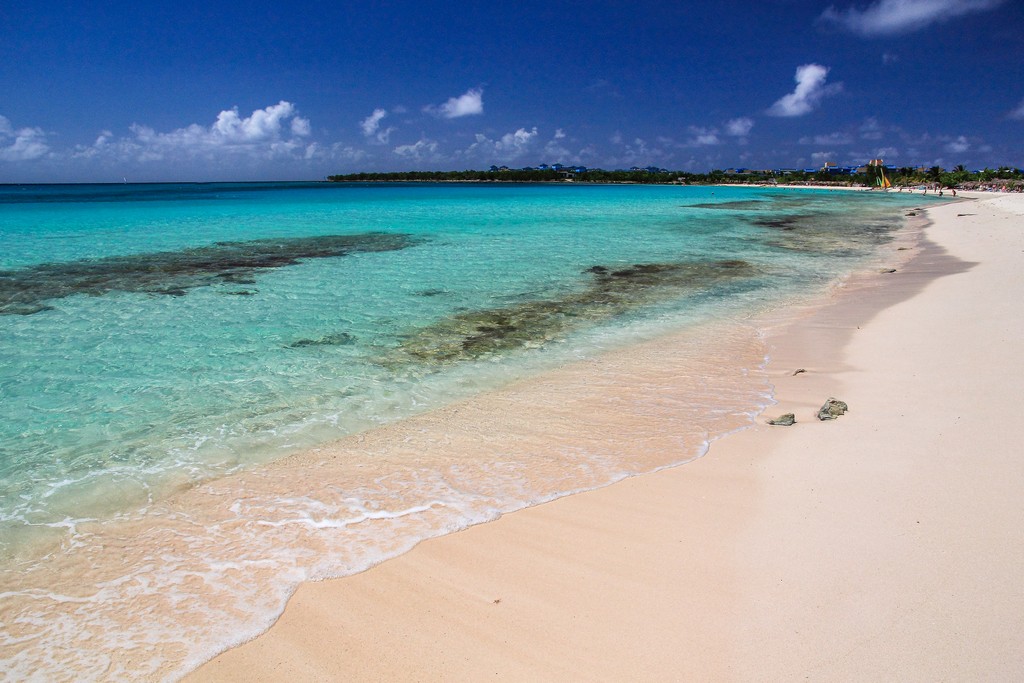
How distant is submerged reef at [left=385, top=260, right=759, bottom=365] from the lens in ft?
27.3

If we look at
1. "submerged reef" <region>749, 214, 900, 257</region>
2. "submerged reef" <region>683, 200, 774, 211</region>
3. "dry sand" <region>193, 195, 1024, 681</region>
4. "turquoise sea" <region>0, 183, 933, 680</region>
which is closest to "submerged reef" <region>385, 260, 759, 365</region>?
"turquoise sea" <region>0, 183, 933, 680</region>

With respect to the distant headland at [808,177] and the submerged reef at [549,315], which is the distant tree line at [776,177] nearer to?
the distant headland at [808,177]

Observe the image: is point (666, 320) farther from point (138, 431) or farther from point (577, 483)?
point (138, 431)

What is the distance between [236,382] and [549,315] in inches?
213

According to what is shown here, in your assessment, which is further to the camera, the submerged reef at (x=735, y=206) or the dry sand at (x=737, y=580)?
the submerged reef at (x=735, y=206)

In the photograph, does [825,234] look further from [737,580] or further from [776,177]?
[776,177]

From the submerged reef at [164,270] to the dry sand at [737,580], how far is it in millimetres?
11174

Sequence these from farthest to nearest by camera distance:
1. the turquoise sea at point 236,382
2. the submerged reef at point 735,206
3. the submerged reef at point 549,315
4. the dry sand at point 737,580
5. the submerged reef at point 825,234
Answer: the submerged reef at point 735,206 < the submerged reef at point 825,234 < the submerged reef at point 549,315 < the turquoise sea at point 236,382 < the dry sand at point 737,580

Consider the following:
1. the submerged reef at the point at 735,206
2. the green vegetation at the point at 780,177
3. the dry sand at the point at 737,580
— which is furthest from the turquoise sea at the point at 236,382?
the green vegetation at the point at 780,177

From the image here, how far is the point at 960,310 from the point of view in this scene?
9.22m

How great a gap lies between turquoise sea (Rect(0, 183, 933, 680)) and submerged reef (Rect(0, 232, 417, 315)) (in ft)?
0.41

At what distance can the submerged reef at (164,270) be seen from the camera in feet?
40.1

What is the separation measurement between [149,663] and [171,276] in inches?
537

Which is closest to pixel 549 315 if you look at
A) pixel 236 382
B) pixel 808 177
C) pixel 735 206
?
pixel 236 382
